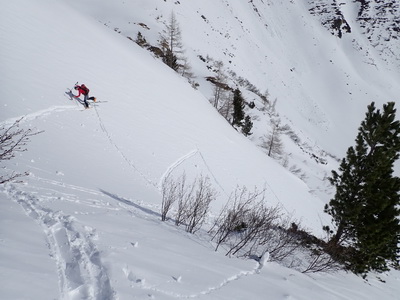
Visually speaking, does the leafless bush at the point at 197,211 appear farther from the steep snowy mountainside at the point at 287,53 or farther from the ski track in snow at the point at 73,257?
the steep snowy mountainside at the point at 287,53

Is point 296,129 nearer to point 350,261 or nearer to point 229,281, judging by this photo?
point 350,261

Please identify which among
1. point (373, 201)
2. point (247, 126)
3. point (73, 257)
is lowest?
point (73, 257)

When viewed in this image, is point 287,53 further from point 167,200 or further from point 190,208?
point 190,208

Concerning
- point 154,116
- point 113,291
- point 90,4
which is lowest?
point 113,291

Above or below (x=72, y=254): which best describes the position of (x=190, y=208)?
above

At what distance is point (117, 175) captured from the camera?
34.9 feet

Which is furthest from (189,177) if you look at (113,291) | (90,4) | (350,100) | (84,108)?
(350,100)

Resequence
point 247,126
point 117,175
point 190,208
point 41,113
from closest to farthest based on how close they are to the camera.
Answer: point 190,208 → point 117,175 → point 41,113 → point 247,126

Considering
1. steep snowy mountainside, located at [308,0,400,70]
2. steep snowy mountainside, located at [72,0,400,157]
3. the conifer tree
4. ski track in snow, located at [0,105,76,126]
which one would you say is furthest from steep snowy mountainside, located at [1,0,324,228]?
steep snowy mountainside, located at [308,0,400,70]

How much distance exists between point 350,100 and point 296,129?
87.4 ft

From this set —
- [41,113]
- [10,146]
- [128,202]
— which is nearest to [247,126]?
[41,113]

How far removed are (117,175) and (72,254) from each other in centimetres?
695

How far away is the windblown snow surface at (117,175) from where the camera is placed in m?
3.66

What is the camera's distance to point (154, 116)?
1809 centimetres
